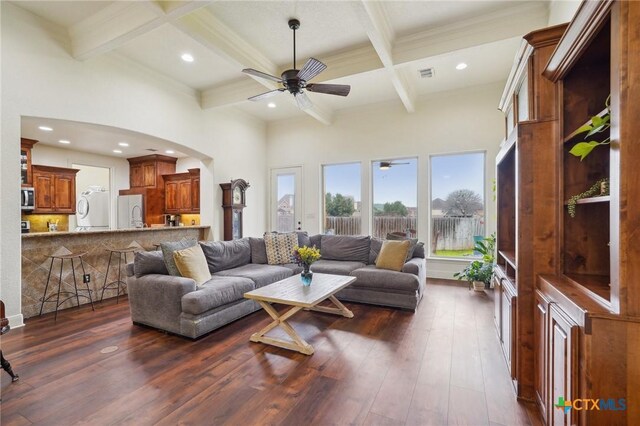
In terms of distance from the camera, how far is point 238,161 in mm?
6266

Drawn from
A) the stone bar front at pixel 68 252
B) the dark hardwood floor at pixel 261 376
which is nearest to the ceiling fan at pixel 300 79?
the dark hardwood floor at pixel 261 376

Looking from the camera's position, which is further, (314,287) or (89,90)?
(89,90)

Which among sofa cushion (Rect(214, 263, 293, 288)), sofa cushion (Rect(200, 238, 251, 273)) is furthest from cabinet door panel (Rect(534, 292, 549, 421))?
sofa cushion (Rect(200, 238, 251, 273))

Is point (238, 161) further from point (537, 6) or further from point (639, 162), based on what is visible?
point (639, 162)

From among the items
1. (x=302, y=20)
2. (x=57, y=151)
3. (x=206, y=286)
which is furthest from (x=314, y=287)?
(x=57, y=151)

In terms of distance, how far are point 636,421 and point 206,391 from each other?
2231 mm

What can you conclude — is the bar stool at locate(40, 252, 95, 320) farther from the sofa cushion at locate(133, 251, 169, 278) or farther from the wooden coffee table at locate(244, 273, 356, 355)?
the wooden coffee table at locate(244, 273, 356, 355)

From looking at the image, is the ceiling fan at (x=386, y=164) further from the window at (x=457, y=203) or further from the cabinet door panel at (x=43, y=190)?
the cabinet door panel at (x=43, y=190)

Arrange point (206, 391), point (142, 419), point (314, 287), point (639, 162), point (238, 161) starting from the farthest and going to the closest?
point (238, 161) → point (314, 287) → point (206, 391) → point (142, 419) → point (639, 162)

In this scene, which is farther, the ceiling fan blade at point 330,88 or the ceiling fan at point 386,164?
the ceiling fan at point 386,164

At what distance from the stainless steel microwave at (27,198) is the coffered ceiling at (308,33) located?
10.7ft

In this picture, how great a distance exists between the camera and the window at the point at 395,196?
18.8 ft

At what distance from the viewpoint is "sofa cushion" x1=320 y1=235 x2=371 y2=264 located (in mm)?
4666

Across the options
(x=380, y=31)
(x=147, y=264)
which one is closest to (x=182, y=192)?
(x=147, y=264)
